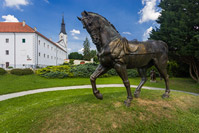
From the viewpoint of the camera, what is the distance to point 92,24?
8.75 feet

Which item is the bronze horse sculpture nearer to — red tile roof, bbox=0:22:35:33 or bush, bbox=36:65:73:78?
bush, bbox=36:65:73:78

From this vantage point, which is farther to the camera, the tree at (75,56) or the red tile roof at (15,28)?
the tree at (75,56)

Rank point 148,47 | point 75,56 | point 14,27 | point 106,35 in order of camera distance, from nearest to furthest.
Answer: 1. point 106,35
2. point 148,47
3. point 14,27
4. point 75,56

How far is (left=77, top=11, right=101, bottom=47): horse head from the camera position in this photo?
265cm

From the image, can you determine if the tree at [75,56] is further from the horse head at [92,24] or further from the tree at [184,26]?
the horse head at [92,24]

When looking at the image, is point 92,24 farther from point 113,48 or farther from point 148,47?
point 148,47

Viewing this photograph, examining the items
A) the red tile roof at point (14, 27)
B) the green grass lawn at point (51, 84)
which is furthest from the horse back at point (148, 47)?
the red tile roof at point (14, 27)

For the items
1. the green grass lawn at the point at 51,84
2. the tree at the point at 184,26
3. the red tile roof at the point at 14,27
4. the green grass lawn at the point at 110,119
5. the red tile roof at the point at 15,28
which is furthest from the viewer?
the red tile roof at the point at 14,27

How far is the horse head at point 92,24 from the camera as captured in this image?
2.65 meters

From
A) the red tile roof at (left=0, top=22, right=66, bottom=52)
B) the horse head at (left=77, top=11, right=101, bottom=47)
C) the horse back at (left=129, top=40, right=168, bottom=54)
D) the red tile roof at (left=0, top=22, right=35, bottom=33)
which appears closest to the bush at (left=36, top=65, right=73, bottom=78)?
the horse head at (left=77, top=11, right=101, bottom=47)

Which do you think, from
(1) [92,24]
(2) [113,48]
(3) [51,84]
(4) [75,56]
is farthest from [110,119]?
(4) [75,56]

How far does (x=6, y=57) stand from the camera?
90.4ft

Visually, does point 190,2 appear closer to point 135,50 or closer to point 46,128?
point 135,50

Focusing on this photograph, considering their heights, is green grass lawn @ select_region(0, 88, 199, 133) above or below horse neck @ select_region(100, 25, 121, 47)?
below
